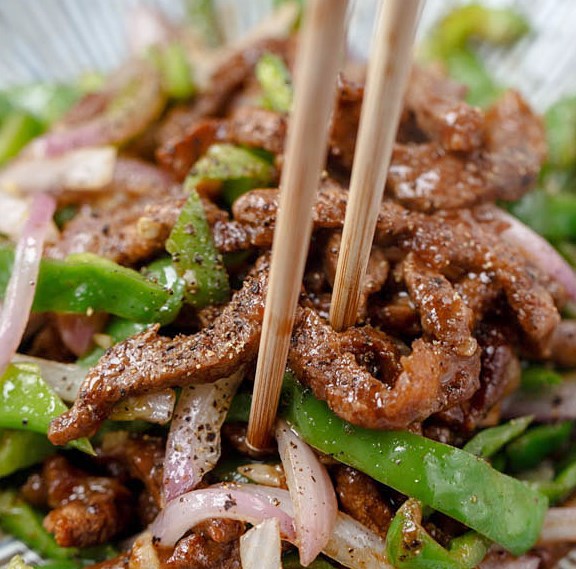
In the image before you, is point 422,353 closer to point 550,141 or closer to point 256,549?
point 256,549

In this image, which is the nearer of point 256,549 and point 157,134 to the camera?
point 256,549

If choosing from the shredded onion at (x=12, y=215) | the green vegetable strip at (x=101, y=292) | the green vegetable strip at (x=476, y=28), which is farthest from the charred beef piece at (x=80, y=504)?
the green vegetable strip at (x=476, y=28)

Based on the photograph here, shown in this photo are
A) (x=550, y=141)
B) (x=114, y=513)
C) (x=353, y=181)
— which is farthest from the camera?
(x=550, y=141)

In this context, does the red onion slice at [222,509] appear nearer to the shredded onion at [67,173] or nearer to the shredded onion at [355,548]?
the shredded onion at [355,548]

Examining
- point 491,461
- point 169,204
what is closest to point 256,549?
point 491,461

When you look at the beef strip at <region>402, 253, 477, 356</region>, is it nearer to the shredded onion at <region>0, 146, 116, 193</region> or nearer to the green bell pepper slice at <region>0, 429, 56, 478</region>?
the green bell pepper slice at <region>0, 429, 56, 478</region>

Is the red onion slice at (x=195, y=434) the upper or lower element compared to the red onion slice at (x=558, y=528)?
upper
